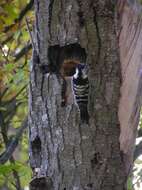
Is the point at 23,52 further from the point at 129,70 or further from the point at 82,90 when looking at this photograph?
the point at 82,90

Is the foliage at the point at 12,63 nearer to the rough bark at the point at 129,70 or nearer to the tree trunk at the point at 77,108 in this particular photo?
the tree trunk at the point at 77,108

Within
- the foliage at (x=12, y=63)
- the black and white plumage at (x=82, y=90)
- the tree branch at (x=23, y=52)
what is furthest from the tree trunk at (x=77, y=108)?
the tree branch at (x=23, y=52)

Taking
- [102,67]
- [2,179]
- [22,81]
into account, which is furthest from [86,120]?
[22,81]

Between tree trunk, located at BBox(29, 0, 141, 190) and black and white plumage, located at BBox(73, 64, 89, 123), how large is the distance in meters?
0.03

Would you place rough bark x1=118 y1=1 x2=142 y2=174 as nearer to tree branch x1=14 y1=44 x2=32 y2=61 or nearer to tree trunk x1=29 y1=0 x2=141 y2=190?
tree trunk x1=29 y1=0 x2=141 y2=190

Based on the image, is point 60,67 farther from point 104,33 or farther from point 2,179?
point 2,179

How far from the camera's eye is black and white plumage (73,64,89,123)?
2.28 metres

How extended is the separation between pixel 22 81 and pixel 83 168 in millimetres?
1474

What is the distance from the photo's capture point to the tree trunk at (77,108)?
2334mm

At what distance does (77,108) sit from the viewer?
235 cm

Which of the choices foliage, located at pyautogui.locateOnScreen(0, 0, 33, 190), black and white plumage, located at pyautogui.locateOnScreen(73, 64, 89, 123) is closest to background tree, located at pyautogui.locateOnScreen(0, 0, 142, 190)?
foliage, located at pyautogui.locateOnScreen(0, 0, 33, 190)

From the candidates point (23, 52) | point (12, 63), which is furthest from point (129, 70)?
point (23, 52)

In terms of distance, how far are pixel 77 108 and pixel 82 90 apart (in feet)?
0.36

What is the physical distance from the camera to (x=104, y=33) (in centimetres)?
239
